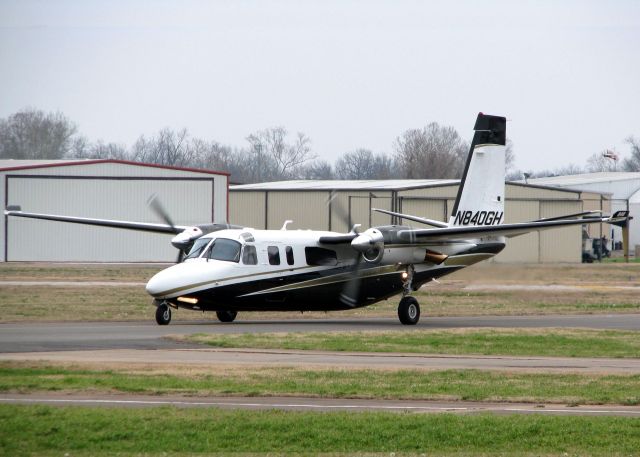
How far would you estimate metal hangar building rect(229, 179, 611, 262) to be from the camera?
70.8 m

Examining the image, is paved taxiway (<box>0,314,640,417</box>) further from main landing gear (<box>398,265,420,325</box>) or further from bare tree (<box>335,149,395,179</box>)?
bare tree (<box>335,149,395,179</box>)

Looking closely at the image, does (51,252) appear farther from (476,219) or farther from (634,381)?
(634,381)

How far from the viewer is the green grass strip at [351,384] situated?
16.2 m

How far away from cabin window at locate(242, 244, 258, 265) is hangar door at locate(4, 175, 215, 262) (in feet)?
121

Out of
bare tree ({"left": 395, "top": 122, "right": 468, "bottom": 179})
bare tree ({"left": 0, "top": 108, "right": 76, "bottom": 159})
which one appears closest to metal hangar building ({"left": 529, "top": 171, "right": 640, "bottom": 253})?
bare tree ({"left": 395, "top": 122, "right": 468, "bottom": 179})

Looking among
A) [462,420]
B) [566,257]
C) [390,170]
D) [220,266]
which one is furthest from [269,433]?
[390,170]

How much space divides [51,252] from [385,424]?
5395 centimetres

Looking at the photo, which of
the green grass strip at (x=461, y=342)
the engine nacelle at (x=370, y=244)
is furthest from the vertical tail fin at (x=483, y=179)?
the green grass strip at (x=461, y=342)

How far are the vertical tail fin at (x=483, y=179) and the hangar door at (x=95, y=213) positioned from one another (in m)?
34.9

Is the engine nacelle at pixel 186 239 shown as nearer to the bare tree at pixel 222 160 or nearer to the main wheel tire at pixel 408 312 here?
the main wheel tire at pixel 408 312

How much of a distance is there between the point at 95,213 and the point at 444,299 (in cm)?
3187

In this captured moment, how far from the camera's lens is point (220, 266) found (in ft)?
93.0

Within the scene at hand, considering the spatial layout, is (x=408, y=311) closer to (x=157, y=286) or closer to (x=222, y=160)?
(x=157, y=286)

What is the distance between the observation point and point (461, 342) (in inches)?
977
